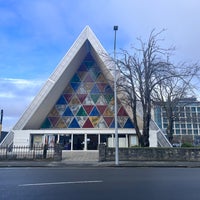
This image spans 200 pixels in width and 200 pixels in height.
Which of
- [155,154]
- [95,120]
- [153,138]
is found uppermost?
[95,120]

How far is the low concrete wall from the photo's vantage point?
1900cm

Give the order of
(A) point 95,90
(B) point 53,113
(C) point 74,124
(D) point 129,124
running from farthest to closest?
1. (A) point 95,90
2. (B) point 53,113
3. (C) point 74,124
4. (D) point 129,124

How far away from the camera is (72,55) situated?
26328 millimetres

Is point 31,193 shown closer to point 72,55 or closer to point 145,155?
point 145,155

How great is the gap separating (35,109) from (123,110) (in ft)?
33.6

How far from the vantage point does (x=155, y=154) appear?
19125mm

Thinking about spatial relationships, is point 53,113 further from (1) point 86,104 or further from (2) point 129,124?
(2) point 129,124

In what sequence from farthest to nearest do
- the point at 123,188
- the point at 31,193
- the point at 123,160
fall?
the point at 123,160 < the point at 123,188 < the point at 31,193

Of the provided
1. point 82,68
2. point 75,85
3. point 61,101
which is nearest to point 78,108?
point 61,101

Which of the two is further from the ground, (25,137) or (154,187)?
(25,137)

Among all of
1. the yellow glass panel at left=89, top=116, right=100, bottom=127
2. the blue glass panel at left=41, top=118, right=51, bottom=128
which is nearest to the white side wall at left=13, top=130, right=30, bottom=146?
the blue glass panel at left=41, top=118, right=51, bottom=128

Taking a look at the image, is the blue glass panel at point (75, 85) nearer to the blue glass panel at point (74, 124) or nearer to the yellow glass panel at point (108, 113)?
the blue glass panel at point (74, 124)

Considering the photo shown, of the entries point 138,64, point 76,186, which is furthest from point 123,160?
point 76,186

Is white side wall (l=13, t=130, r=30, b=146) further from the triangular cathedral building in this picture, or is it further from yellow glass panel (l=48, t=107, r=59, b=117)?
yellow glass panel (l=48, t=107, r=59, b=117)
